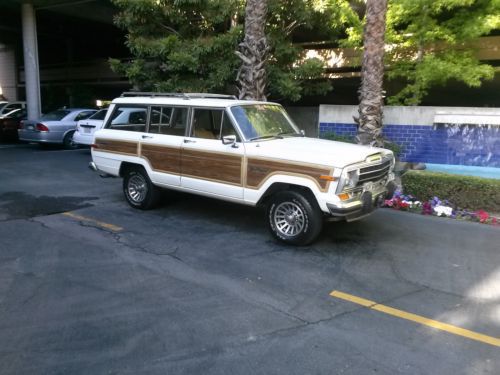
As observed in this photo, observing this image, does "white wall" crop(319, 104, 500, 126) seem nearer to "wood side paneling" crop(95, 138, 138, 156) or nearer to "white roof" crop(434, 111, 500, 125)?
"white roof" crop(434, 111, 500, 125)

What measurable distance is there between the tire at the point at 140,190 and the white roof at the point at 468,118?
6616 millimetres

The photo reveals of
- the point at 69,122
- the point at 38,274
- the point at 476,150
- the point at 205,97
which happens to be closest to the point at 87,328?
the point at 38,274

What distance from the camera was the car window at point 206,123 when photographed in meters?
7.02

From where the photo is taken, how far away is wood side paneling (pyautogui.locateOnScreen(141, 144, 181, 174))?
24.4ft

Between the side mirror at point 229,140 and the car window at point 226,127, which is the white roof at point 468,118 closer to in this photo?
the car window at point 226,127

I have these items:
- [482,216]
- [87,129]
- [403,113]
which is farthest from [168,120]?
[87,129]

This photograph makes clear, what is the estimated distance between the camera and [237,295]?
187 inches

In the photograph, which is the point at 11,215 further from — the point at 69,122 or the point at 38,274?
the point at 69,122

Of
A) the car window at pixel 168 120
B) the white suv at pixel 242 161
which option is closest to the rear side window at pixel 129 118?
the white suv at pixel 242 161

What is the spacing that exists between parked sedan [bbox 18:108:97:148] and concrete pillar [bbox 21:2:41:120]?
5536 mm

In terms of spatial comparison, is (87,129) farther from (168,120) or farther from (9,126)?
(168,120)

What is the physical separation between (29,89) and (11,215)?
16.2 m

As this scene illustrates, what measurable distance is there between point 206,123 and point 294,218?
6.98 ft

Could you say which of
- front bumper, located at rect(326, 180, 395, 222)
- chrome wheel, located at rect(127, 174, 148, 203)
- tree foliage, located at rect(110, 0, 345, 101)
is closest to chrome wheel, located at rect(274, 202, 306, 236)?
front bumper, located at rect(326, 180, 395, 222)
